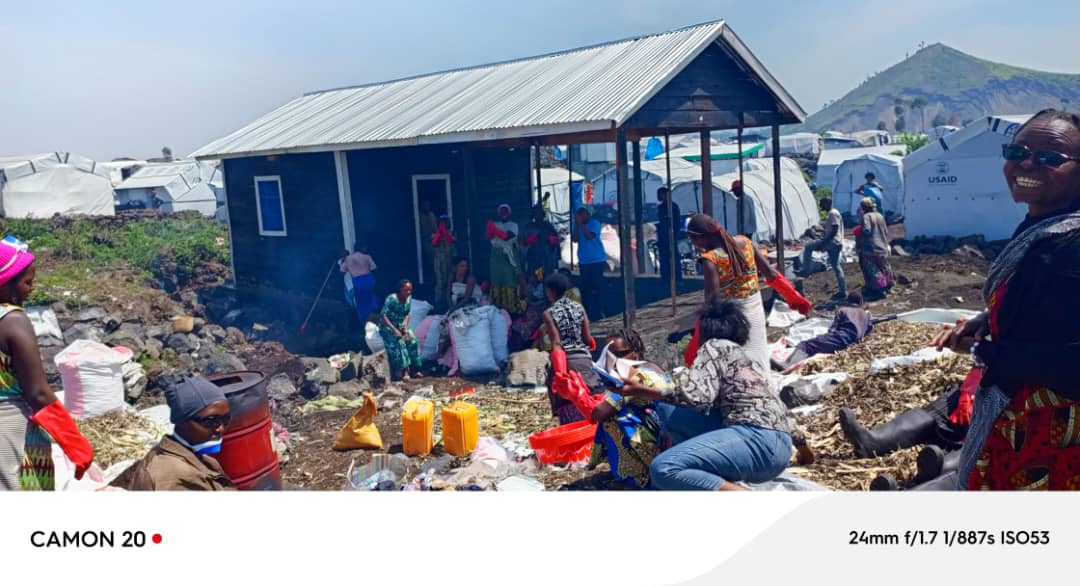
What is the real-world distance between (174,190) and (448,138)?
33685mm

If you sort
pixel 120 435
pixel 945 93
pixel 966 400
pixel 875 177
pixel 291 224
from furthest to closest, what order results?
pixel 945 93 → pixel 875 177 → pixel 291 224 → pixel 120 435 → pixel 966 400

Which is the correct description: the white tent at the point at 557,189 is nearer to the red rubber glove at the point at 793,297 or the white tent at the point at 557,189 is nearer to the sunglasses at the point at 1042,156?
the red rubber glove at the point at 793,297

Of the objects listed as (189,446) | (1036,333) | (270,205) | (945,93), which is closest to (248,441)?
(189,446)

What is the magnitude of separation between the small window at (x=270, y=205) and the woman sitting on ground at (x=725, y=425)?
11.5 meters

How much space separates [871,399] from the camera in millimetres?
6449

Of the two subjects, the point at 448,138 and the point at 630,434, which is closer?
the point at 630,434

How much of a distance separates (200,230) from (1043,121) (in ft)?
77.9

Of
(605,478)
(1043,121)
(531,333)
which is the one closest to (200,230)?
(531,333)

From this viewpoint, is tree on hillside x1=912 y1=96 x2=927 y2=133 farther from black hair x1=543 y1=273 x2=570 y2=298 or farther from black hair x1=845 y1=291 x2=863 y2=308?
black hair x1=543 y1=273 x2=570 y2=298

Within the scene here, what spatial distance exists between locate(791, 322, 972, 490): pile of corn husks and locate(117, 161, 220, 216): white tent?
3610 cm

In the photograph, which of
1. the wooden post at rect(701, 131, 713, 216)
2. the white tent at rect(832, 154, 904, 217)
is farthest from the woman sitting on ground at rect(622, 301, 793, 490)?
the white tent at rect(832, 154, 904, 217)

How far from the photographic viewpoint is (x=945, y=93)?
6812 centimetres

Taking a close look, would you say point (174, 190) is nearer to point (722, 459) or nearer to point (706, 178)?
point (706, 178)

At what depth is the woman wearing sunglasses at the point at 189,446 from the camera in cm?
359
